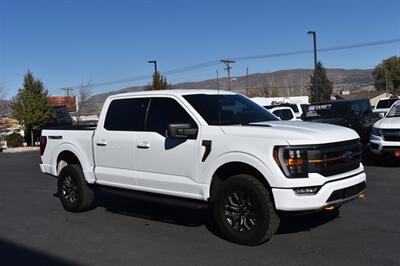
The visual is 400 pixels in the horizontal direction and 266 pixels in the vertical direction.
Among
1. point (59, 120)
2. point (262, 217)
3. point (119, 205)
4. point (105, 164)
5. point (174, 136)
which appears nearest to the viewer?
point (262, 217)

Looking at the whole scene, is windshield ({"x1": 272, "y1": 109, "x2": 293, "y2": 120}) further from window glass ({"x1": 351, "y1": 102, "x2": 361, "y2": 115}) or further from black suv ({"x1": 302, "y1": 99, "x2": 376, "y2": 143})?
window glass ({"x1": 351, "y1": 102, "x2": 361, "y2": 115})

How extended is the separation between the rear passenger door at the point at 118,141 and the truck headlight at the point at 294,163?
2.46 meters

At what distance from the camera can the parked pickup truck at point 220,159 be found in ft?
18.5

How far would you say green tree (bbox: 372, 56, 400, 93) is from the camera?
326ft

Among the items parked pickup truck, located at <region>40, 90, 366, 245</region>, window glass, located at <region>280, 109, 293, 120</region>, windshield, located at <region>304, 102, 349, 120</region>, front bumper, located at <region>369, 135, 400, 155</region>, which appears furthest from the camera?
window glass, located at <region>280, 109, 293, 120</region>

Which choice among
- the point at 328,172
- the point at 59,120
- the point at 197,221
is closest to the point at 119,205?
the point at 197,221

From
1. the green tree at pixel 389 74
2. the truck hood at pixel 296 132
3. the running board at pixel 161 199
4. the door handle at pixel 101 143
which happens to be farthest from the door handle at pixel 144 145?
the green tree at pixel 389 74

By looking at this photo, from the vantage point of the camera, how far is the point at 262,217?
18.9 ft

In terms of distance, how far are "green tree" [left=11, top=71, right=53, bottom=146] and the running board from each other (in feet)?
108

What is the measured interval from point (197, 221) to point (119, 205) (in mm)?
2163

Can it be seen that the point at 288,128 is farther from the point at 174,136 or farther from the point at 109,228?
the point at 109,228

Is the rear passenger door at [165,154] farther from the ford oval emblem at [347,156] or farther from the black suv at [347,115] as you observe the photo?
the black suv at [347,115]

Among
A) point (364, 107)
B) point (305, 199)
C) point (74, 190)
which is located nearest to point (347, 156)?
point (305, 199)


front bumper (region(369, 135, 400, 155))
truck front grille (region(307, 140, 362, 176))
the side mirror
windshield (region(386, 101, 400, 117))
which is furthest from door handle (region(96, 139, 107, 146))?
windshield (region(386, 101, 400, 117))
